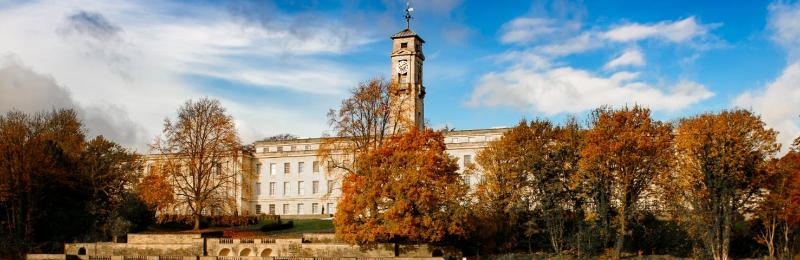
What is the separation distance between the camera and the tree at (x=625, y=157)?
145 ft

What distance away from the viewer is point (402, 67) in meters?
72.2

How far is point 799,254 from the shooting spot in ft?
136

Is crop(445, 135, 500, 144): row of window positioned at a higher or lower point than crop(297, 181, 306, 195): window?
higher

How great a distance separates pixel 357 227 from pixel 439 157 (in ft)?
19.7

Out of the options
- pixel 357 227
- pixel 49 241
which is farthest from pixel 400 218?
pixel 49 241

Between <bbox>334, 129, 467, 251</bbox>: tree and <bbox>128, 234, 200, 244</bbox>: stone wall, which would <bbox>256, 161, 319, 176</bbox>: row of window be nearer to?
<bbox>128, 234, 200, 244</bbox>: stone wall

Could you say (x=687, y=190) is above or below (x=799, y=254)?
above

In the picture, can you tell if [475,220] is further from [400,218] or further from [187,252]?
[187,252]

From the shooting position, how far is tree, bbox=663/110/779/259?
41281 millimetres

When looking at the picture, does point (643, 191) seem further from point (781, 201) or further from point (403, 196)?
point (403, 196)

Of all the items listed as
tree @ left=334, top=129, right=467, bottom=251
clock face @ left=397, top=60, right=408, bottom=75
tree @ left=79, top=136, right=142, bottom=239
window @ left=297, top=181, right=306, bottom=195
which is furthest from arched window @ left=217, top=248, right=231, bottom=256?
window @ left=297, top=181, right=306, bottom=195

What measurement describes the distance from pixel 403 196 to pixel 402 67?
32339 millimetres

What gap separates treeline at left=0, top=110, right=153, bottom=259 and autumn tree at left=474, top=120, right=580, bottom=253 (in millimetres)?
24288

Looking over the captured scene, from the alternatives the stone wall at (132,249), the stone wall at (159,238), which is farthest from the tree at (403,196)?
the stone wall at (159,238)
